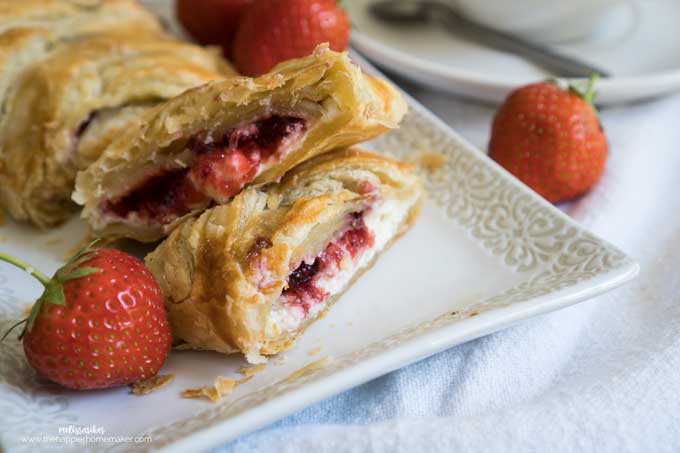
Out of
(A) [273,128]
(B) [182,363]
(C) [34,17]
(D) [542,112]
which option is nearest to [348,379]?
(B) [182,363]

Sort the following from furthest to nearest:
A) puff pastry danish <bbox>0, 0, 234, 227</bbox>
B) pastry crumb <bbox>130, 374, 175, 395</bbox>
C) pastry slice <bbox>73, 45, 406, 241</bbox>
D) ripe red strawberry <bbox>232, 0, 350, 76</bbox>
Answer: ripe red strawberry <bbox>232, 0, 350, 76</bbox> < puff pastry danish <bbox>0, 0, 234, 227</bbox> < pastry slice <bbox>73, 45, 406, 241</bbox> < pastry crumb <bbox>130, 374, 175, 395</bbox>

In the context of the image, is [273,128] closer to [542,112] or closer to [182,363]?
[182,363]

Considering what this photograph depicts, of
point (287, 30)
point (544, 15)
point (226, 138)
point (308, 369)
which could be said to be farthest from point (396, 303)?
point (544, 15)

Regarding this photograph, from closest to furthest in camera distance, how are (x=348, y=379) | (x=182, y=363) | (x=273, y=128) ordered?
(x=348, y=379), (x=182, y=363), (x=273, y=128)

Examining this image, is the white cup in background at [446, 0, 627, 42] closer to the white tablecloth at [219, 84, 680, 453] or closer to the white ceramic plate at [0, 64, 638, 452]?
the white ceramic plate at [0, 64, 638, 452]

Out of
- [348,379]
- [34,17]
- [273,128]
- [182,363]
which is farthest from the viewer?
[34,17]

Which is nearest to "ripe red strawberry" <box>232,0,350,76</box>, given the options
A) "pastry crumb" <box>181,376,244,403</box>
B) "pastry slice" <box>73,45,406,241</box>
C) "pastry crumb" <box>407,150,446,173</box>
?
"pastry crumb" <box>407,150,446,173</box>

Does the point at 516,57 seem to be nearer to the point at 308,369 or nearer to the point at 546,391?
the point at 546,391

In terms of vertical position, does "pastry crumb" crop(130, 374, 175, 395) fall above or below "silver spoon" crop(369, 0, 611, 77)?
below
